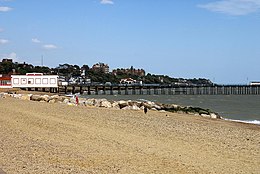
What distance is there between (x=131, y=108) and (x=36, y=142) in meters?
16.9

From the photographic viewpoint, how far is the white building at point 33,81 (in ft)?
261

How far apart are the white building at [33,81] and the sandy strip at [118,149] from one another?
2573 inches

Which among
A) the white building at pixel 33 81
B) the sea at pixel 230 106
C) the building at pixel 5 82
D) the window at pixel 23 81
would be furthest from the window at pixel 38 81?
the sea at pixel 230 106

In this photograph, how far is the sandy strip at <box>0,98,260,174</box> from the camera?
8.31m

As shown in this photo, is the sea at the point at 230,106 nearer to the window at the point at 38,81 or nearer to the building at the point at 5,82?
the window at the point at 38,81

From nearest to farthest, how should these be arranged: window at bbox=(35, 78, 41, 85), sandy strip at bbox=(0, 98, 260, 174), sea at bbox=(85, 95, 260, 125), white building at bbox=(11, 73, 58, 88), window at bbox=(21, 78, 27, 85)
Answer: sandy strip at bbox=(0, 98, 260, 174), sea at bbox=(85, 95, 260, 125), white building at bbox=(11, 73, 58, 88), window at bbox=(21, 78, 27, 85), window at bbox=(35, 78, 41, 85)

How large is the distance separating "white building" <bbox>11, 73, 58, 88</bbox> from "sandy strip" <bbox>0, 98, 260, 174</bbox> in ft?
214

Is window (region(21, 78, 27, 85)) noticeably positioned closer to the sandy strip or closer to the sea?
the sea

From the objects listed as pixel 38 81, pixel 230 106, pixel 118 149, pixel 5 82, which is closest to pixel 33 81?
pixel 38 81

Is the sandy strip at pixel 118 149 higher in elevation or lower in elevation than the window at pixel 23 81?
lower

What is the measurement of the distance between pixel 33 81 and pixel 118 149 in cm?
7318

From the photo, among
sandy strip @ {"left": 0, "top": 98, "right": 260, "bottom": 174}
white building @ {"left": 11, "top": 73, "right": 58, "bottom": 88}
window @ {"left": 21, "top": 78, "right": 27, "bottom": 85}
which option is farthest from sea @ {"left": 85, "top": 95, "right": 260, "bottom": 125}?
window @ {"left": 21, "top": 78, "right": 27, "bottom": 85}

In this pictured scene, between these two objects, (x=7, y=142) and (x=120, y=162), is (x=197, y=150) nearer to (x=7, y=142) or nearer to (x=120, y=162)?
(x=120, y=162)

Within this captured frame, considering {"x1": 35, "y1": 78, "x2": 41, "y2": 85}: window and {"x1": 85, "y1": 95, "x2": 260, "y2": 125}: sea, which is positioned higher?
{"x1": 35, "y1": 78, "x2": 41, "y2": 85}: window
